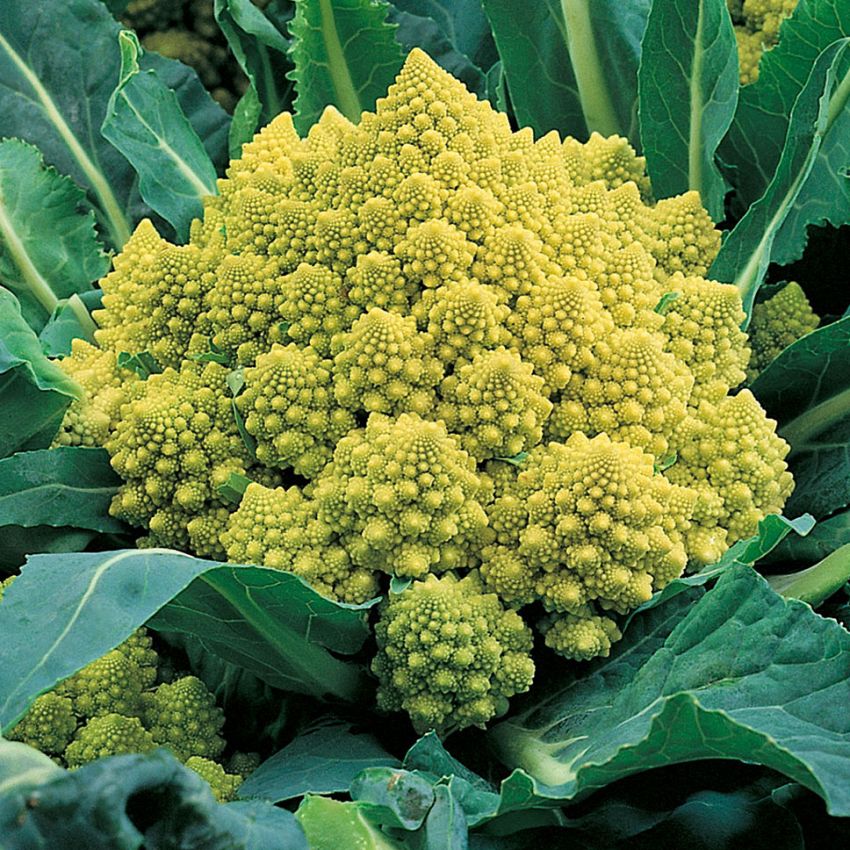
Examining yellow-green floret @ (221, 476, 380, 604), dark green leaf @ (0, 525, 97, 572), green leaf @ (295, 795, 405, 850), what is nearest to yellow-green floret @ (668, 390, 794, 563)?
yellow-green floret @ (221, 476, 380, 604)

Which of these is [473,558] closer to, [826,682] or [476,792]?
[476,792]

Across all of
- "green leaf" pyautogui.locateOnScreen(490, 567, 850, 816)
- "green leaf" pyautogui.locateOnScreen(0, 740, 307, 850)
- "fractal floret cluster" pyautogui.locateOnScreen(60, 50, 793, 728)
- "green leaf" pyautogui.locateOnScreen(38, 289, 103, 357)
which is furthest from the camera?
"green leaf" pyautogui.locateOnScreen(38, 289, 103, 357)

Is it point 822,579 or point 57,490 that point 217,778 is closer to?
point 57,490

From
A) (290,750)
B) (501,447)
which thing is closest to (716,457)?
(501,447)

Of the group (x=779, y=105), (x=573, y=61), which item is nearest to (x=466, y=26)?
(x=573, y=61)

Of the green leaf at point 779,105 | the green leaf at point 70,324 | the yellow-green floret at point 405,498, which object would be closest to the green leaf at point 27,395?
the green leaf at point 70,324

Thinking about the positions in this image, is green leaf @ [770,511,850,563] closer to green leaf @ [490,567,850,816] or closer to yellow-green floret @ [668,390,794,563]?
yellow-green floret @ [668,390,794,563]

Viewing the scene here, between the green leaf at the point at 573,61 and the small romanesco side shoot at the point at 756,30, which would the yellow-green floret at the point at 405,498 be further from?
the small romanesco side shoot at the point at 756,30

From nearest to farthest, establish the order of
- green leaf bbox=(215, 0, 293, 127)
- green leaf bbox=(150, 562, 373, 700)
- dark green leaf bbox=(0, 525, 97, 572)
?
1. green leaf bbox=(150, 562, 373, 700)
2. dark green leaf bbox=(0, 525, 97, 572)
3. green leaf bbox=(215, 0, 293, 127)
